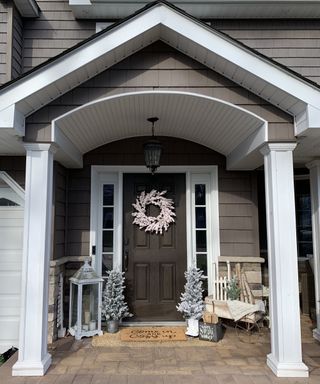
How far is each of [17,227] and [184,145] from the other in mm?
2221

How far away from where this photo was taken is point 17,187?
3.74 metres

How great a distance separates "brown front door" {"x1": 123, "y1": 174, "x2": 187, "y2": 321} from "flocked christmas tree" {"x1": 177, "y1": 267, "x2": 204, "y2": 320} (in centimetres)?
29

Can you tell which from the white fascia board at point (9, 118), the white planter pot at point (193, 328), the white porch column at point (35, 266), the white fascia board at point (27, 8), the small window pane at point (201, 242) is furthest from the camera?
the small window pane at point (201, 242)

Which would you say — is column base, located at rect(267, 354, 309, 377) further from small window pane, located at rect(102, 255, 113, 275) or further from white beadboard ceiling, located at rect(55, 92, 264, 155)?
small window pane, located at rect(102, 255, 113, 275)

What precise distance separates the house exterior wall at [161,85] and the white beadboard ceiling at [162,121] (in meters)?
0.07

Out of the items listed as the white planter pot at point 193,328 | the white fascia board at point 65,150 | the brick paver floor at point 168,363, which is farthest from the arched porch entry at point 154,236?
the brick paver floor at point 168,363

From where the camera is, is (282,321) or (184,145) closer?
(282,321)

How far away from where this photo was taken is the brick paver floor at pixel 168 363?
8.94 ft

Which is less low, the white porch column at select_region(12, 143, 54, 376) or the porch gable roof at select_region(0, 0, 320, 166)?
the porch gable roof at select_region(0, 0, 320, 166)

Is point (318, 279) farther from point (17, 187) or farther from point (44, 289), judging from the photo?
point (17, 187)

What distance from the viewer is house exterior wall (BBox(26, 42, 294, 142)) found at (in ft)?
9.70

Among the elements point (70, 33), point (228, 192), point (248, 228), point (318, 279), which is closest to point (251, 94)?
point (228, 192)

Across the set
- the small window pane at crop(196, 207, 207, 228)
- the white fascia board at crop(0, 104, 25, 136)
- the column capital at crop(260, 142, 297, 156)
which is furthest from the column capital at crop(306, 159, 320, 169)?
the white fascia board at crop(0, 104, 25, 136)

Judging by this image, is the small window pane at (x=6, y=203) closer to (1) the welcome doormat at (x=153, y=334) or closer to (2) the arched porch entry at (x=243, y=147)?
(2) the arched porch entry at (x=243, y=147)
